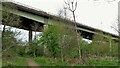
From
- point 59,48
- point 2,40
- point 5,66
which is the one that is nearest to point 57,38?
point 59,48

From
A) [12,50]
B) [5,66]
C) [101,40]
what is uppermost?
[12,50]

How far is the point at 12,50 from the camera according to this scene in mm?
15141

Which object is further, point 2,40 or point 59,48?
point 59,48

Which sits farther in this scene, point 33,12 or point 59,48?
point 33,12

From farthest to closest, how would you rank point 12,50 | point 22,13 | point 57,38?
point 22,13, point 57,38, point 12,50

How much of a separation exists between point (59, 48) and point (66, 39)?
5.52ft

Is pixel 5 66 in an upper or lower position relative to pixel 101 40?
upper

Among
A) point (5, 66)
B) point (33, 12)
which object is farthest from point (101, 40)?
point (5, 66)

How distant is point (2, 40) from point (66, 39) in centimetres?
1350

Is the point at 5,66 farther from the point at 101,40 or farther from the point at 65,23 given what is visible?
the point at 101,40

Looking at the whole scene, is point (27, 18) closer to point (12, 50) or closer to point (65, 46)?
point (65, 46)

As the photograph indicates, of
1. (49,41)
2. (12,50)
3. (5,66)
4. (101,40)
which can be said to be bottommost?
(101,40)

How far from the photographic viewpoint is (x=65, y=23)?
33500 mm

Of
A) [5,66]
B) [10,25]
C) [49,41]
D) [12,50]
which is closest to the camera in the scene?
[12,50]
